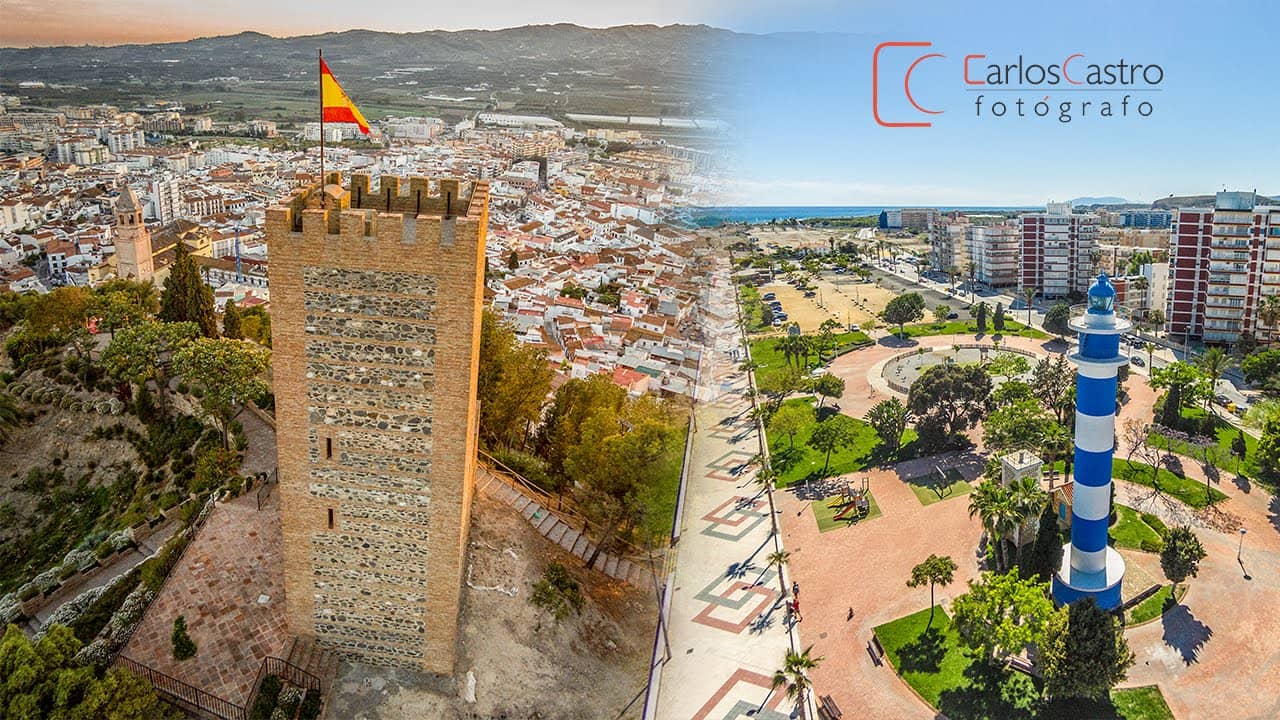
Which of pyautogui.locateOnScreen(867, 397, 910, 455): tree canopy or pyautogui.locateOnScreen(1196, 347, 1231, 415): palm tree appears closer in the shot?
pyautogui.locateOnScreen(867, 397, 910, 455): tree canopy

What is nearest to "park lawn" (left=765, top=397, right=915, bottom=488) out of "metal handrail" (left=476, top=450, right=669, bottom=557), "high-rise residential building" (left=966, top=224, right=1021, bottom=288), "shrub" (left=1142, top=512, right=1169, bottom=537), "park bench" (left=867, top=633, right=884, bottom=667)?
"shrub" (left=1142, top=512, right=1169, bottom=537)

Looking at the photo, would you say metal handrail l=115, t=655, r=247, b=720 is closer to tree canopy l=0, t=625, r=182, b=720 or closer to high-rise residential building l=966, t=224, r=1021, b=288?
tree canopy l=0, t=625, r=182, b=720

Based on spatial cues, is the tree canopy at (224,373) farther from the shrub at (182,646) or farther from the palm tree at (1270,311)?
the palm tree at (1270,311)

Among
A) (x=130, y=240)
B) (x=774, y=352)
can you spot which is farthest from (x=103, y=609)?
(x=130, y=240)

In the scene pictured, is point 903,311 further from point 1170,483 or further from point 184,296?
point 184,296

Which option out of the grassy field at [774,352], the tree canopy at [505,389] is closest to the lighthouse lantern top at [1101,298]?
the tree canopy at [505,389]

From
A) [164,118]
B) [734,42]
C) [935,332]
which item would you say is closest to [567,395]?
[734,42]
